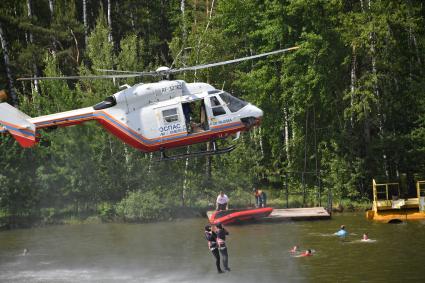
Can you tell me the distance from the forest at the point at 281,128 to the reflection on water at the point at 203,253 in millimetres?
3577

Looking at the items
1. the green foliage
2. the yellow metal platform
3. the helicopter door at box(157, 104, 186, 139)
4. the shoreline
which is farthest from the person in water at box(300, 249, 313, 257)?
the green foliage

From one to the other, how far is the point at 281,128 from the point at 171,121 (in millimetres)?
22563

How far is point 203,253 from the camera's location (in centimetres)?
3666

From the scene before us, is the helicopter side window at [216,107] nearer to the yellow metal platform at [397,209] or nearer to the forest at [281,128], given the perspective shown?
the yellow metal platform at [397,209]

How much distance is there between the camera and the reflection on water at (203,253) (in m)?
31.2

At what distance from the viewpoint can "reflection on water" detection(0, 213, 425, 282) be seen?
31.2 meters

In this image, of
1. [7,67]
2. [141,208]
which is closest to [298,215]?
[141,208]

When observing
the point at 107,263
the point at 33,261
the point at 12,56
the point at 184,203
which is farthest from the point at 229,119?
the point at 12,56

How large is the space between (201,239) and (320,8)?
19.0 metres

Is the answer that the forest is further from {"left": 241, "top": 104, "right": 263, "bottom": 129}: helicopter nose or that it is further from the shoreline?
{"left": 241, "top": 104, "right": 263, "bottom": 129}: helicopter nose

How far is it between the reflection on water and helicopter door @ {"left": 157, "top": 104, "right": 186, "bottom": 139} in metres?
5.45

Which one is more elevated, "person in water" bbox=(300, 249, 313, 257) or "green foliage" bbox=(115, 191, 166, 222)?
"green foliage" bbox=(115, 191, 166, 222)

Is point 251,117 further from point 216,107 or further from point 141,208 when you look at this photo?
point 141,208

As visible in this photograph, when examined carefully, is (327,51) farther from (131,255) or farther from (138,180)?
(131,255)
